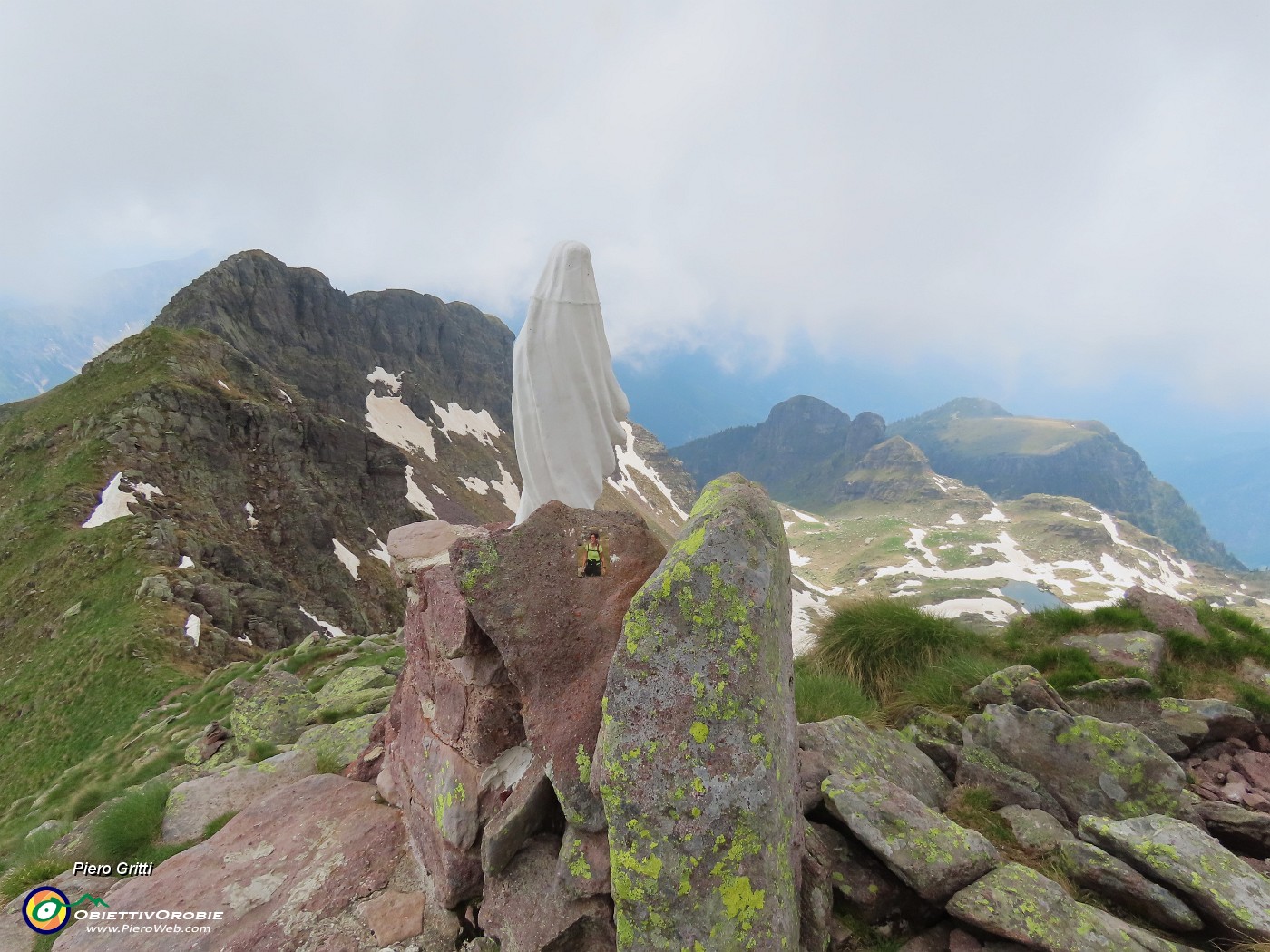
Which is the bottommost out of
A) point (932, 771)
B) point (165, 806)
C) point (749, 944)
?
point (932, 771)

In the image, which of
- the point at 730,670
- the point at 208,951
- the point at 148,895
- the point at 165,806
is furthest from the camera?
the point at 165,806

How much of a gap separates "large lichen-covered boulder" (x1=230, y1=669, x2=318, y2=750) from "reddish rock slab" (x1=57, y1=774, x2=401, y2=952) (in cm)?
504

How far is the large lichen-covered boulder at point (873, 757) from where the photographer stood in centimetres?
614

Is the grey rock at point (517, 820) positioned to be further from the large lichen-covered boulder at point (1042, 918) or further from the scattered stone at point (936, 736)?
the scattered stone at point (936, 736)

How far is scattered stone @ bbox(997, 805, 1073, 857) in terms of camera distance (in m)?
5.45

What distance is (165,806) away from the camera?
8.11 m

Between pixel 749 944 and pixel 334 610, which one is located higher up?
pixel 749 944

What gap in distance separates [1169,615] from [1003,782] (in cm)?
770

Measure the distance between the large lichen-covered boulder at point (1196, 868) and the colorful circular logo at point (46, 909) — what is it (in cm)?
1067

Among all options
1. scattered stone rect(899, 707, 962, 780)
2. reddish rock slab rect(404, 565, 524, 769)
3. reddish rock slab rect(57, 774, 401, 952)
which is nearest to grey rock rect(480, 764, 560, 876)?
reddish rock slab rect(404, 565, 524, 769)

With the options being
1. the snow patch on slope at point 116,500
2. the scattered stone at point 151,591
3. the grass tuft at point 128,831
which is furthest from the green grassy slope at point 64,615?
the grass tuft at point 128,831

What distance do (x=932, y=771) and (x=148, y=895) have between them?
8605 mm

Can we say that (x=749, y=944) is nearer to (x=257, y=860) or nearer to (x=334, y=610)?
(x=257, y=860)

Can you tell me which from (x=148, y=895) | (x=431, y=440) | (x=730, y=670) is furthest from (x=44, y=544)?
(x=431, y=440)
